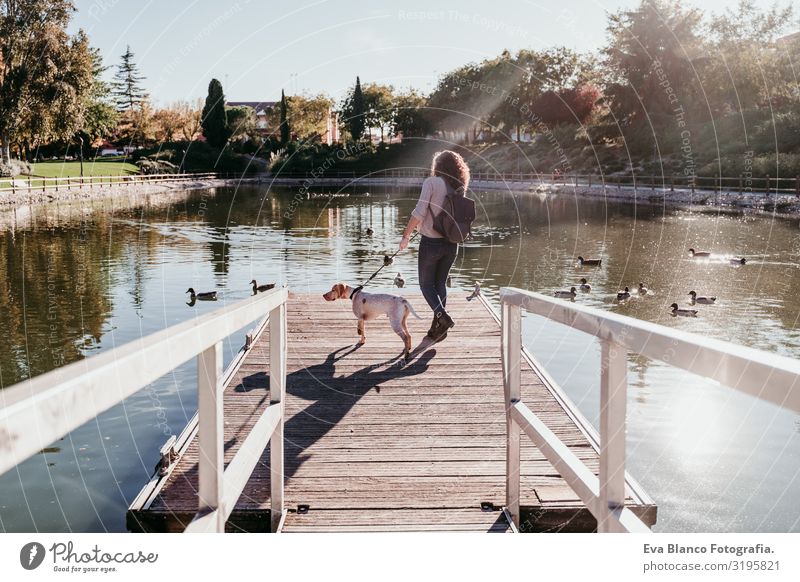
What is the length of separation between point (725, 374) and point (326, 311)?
10.2 metres

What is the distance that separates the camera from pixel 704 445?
8531 mm

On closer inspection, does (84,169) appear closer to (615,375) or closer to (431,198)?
(431,198)

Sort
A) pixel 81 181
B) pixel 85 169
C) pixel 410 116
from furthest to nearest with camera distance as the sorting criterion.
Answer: pixel 85 169 → pixel 410 116 → pixel 81 181

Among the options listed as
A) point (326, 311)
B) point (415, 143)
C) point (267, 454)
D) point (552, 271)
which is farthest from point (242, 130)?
point (267, 454)

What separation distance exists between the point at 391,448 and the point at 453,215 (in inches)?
101

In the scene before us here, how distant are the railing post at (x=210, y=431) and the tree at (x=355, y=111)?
4100 cm

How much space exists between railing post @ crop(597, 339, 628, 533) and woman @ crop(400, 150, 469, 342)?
4.69 m

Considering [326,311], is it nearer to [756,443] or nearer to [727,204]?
[756,443]

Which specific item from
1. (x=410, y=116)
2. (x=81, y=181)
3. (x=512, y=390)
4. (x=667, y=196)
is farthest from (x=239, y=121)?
(x=512, y=390)

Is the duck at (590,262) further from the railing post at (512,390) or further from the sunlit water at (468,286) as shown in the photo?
the railing post at (512,390)

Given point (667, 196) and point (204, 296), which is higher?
point (667, 196)

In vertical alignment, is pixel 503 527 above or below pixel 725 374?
below

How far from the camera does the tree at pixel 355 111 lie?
149 feet

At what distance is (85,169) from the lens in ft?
229
